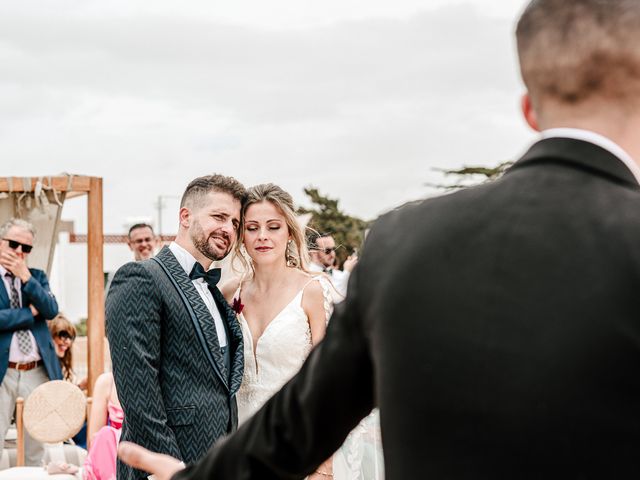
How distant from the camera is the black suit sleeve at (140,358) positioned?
337 cm

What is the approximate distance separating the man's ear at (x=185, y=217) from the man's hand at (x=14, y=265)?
3.56 meters

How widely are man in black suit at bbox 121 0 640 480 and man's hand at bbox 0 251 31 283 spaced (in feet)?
20.5

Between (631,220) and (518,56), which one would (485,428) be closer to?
(631,220)

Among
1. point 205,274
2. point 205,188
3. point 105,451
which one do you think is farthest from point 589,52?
point 105,451

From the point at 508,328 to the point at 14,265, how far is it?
21.5ft

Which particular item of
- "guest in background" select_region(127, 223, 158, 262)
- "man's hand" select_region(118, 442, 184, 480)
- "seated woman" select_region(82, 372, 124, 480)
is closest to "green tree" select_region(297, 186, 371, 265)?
"guest in background" select_region(127, 223, 158, 262)

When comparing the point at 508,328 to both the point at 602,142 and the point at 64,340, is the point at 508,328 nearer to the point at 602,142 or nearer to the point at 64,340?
the point at 602,142

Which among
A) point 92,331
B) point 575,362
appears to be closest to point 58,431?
point 92,331

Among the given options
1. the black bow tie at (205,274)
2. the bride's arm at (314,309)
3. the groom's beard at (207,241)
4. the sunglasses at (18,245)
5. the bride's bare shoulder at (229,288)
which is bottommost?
the bride's arm at (314,309)

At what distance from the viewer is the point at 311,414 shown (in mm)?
1200

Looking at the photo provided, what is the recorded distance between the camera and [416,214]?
1.15 metres

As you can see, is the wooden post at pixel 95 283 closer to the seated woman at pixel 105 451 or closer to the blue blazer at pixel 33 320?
the blue blazer at pixel 33 320

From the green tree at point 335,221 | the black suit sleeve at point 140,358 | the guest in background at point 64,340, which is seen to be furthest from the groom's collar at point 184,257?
the green tree at point 335,221

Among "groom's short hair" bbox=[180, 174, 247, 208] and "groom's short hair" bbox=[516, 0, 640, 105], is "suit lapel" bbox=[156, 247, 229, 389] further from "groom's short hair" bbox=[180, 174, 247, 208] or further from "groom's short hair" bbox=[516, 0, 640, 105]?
"groom's short hair" bbox=[516, 0, 640, 105]
